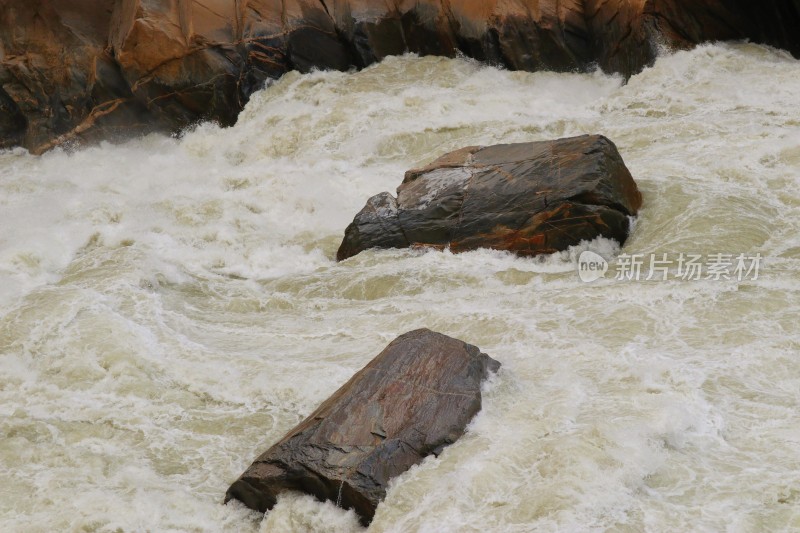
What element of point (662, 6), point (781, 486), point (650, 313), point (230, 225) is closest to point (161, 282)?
point (230, 225)

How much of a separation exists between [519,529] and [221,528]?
167 cm

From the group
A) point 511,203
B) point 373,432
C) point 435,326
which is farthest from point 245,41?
point 373,432

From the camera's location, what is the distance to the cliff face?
11.4 m

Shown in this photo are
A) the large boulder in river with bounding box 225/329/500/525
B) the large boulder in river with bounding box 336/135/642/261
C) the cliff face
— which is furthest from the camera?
the cliff face

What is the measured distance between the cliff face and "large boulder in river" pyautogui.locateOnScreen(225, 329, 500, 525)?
7775 mm

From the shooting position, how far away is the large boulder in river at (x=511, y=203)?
24.7 feet

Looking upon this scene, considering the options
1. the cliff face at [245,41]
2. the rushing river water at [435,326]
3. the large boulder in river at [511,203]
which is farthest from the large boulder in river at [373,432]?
the cliff face at [245,41]

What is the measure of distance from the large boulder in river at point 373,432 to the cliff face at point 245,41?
7775 millimetres

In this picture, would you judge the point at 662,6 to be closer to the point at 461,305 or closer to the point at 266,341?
the point at 461,305

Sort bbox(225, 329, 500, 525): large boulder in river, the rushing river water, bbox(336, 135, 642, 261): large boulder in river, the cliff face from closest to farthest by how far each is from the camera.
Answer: the rushing river water, bbox(225, 329, 500, 525): large boulder in river, bbox(336, 135, 642, 261): large boulder in river, the cliff face

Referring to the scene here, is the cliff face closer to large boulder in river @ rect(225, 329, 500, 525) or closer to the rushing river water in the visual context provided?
the rushing river water

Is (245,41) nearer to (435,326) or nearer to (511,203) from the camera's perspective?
(511,203)

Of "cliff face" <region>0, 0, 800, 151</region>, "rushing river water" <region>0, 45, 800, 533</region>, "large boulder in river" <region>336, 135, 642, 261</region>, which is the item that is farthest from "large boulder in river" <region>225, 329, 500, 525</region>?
"cliff face" <region>0, 0, 800, 151</region>

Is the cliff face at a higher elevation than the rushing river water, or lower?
higher
